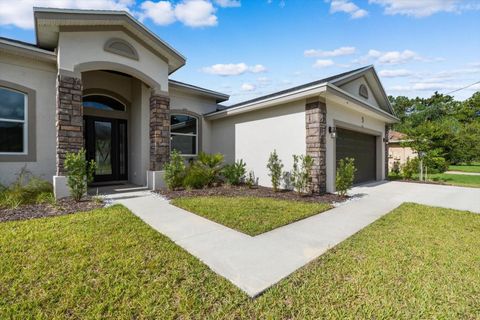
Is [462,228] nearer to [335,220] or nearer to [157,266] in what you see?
[335,220]

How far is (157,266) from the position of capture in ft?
9.83

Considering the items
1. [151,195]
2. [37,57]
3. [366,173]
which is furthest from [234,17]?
[366,173]

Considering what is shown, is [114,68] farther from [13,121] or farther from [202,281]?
[202,281]

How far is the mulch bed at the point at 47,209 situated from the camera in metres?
5.07

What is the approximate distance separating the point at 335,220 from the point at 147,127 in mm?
7832

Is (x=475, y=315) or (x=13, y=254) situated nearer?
(x=475, y=315)

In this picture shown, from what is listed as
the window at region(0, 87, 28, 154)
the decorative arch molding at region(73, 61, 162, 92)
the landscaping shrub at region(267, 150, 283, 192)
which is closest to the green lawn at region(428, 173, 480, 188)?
the landscaping shrub at region(267, 150, 283, 192)

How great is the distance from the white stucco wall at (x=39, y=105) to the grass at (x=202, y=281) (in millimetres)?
4165

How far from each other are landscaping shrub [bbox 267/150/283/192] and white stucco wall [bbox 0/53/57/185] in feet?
24.8

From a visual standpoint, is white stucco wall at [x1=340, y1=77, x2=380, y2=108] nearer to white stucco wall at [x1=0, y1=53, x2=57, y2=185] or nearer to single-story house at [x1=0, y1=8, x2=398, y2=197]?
single-story house at [x1=0, y1=8, x2=398, y2=197]

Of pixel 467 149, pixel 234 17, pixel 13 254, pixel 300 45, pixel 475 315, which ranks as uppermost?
pixel 234 17

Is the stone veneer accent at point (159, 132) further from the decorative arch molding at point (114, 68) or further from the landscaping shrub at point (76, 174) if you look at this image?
the landscaping shrub at point (76, 174)

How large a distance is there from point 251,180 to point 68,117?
21.8 feet

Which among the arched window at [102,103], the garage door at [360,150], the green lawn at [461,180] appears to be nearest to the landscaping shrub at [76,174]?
the arched window at [102,103]
